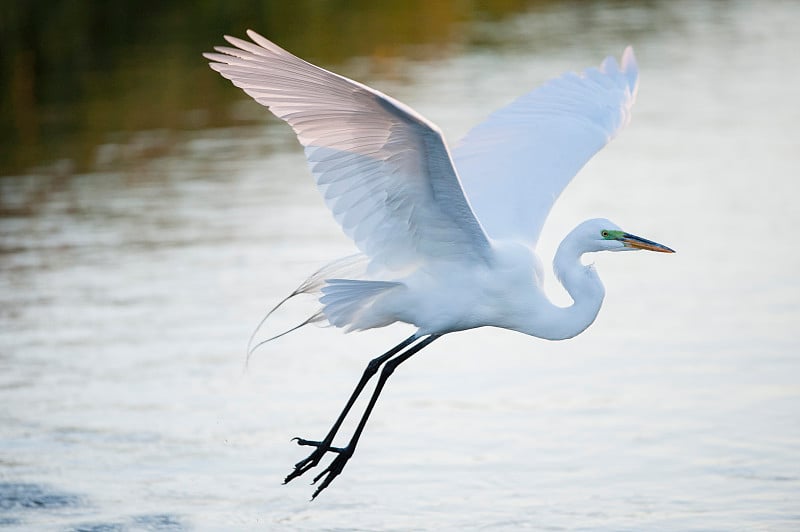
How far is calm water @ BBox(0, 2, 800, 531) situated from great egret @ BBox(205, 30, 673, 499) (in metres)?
1.05

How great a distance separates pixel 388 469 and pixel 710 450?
1812 millimetres

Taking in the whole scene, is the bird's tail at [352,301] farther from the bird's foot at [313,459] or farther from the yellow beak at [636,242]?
the yellow beak at [636,242]

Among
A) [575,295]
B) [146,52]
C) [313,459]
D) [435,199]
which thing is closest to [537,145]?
[575,295]

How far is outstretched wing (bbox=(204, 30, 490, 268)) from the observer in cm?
604

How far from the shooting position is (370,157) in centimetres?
648

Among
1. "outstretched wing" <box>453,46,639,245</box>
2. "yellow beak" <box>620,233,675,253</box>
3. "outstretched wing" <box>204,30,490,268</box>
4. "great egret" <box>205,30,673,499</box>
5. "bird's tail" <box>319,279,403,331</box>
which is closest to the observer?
"outstretched wing" <box>204,30,490,268</box>

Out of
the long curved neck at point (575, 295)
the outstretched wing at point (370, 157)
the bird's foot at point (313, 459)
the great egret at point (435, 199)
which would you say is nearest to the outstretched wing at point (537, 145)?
the great egret at point (435, 199)

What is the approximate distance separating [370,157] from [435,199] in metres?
0.36

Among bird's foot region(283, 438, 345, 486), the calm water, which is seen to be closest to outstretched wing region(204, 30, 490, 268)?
bird's foot region(283, 438, 345, 486)

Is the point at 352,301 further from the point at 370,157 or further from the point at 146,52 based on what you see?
the point at 146,52

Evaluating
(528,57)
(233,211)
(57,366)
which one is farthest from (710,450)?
(528,57)

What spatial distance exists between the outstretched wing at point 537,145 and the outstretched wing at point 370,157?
787 mm

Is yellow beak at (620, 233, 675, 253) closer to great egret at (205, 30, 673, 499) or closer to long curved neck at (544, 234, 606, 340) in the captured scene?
great egret at (205, 30, 673, 499)

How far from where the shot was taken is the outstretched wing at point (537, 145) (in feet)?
25.6
